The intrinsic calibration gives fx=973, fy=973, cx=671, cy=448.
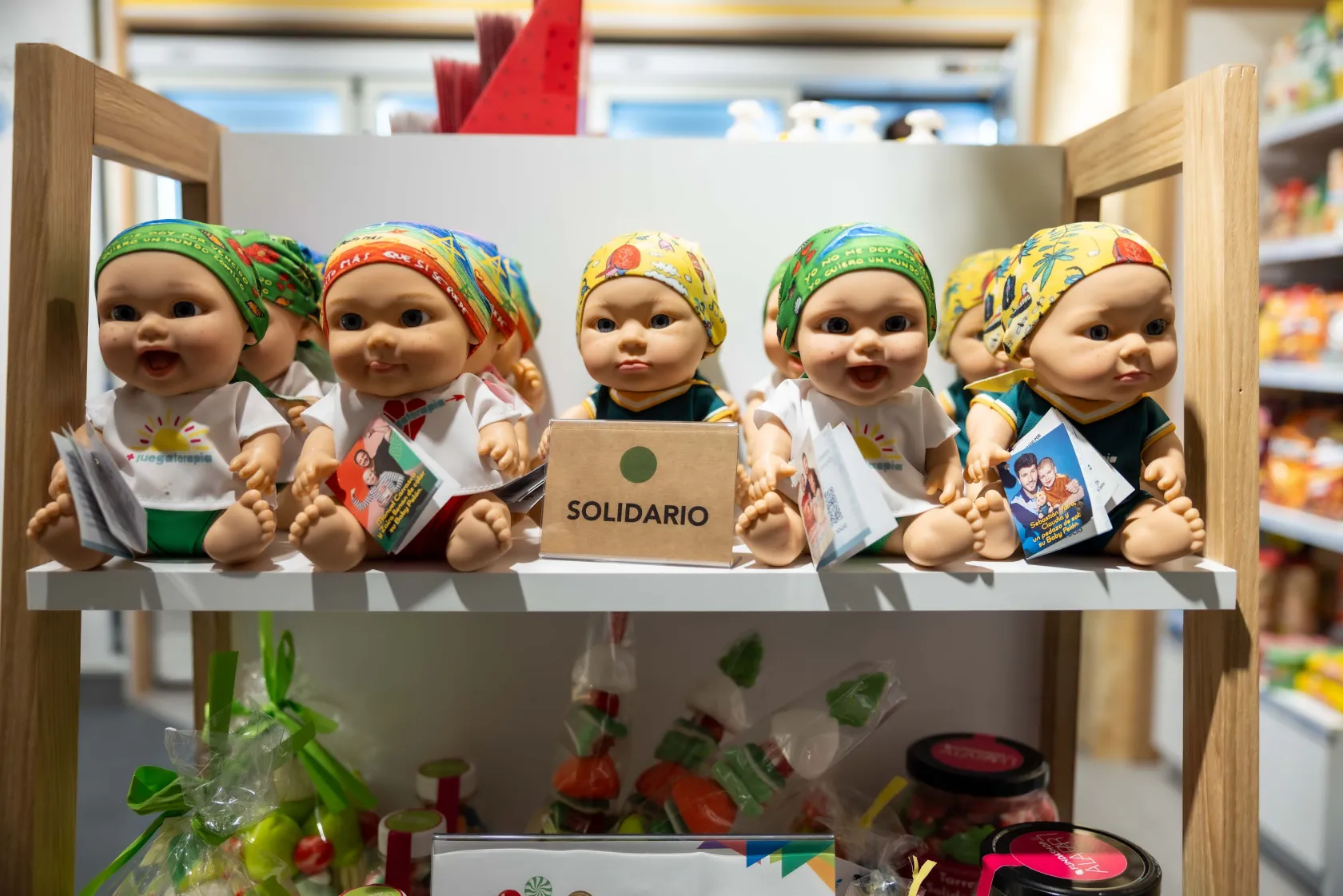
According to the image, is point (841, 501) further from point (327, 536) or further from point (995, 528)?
point (327, 536)

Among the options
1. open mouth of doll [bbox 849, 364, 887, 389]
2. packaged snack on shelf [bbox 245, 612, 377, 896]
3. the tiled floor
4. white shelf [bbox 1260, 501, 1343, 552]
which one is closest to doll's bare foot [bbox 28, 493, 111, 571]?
packaged snack on shelf [bbox 245, 612, 377, 896]

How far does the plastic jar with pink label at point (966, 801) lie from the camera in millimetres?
1074

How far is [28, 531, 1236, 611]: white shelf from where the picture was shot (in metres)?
0.83

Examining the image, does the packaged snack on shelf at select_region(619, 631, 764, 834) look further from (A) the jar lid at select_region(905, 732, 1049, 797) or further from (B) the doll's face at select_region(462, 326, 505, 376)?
(B) the doll's face at select_region(462, 326, 505, 376)

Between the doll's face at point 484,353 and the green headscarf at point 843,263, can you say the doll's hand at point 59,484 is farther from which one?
the green headscarf at point 843,263

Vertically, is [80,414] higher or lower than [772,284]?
lower

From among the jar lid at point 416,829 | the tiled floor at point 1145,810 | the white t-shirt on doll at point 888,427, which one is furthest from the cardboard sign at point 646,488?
the tiled floor at point 1145,810

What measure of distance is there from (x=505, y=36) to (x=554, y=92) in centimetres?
13

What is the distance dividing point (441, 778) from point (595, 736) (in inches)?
8.2

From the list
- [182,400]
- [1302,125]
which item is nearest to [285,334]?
[182,400]

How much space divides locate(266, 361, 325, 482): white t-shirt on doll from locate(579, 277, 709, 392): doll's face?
0.32 m

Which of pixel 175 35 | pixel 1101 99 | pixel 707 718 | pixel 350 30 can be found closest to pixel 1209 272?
pixel 707 718

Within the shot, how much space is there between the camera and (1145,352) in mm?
865

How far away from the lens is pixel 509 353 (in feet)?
3.66
